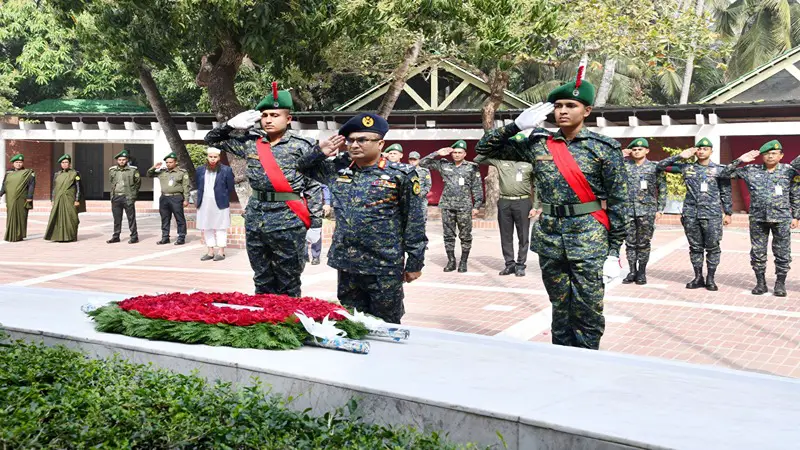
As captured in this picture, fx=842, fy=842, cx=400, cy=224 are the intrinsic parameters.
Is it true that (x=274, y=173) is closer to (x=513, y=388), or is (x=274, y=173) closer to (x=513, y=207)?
(x=513, y=388)

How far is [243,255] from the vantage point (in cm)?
1447

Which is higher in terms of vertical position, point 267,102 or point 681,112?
point 681,112

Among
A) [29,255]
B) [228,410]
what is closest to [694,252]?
[228,410]

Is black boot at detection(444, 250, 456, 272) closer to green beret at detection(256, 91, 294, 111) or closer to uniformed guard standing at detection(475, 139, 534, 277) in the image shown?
uniformed guard standing at detection(475, 139, 534, 277)

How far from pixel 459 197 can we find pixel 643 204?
8.90ft

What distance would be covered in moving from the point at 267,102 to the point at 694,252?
22.2 ft

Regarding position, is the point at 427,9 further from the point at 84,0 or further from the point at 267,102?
the point at 267,102

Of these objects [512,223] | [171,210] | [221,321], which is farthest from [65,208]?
[221,321]

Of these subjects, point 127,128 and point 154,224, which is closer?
point 154,224

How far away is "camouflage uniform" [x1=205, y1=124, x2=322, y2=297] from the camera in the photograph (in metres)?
6.33

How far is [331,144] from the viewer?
19.9 ft

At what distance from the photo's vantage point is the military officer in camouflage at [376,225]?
18.5ft

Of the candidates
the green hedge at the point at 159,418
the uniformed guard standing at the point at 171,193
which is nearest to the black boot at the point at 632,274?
the green hedge at the point at 159,418

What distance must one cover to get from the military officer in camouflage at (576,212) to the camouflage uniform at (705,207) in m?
5.76
